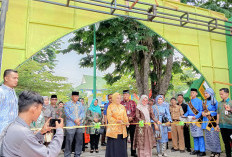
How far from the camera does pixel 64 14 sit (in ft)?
14.9

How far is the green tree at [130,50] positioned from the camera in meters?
7.64

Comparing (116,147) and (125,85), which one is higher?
(125,85)

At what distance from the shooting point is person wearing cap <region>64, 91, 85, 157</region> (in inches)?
175

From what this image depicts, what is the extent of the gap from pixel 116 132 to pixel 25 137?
3.06 m

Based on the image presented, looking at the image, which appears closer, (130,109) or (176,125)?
(130,109)

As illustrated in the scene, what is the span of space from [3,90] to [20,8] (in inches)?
87.0

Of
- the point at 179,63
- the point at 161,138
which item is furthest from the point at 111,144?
the point at 179,63

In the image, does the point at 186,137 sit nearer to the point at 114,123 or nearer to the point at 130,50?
Answer: the point at 114,123

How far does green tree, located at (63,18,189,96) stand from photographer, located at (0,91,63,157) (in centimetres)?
585

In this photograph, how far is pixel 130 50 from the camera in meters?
7.28

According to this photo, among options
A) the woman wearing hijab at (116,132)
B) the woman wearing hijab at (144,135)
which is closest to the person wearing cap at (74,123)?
the woman wearing hijab at (116,132)

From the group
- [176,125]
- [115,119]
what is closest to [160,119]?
[176,125]

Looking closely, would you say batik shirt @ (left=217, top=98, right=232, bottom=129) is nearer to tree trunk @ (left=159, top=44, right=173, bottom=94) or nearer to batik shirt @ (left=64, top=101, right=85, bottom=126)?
batik shirt @ (left=64, top=101, right=85, bottom=126)

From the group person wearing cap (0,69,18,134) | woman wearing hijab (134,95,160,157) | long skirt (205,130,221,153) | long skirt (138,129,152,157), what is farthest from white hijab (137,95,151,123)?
person wearing cap (0,69,18,134)
